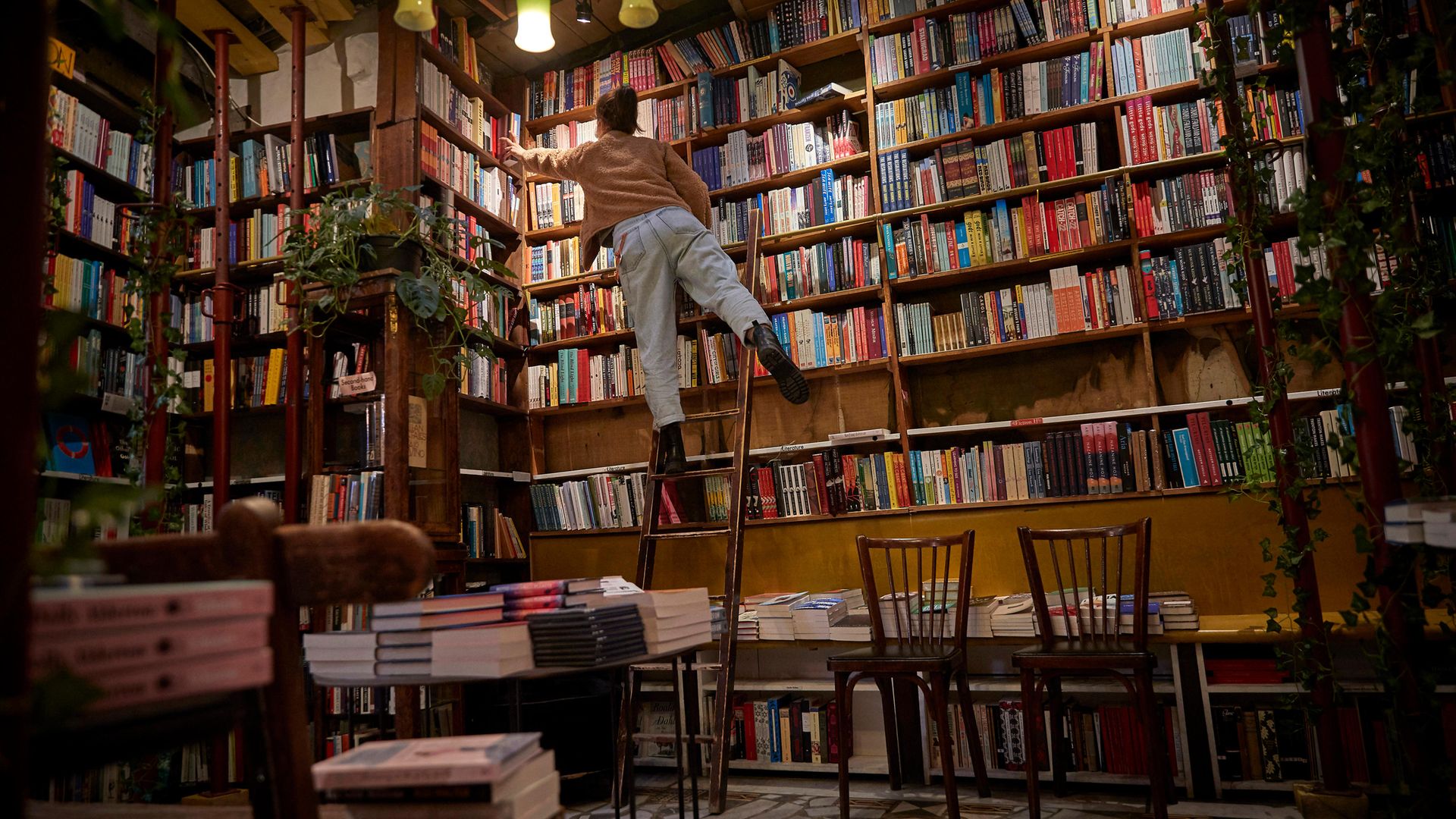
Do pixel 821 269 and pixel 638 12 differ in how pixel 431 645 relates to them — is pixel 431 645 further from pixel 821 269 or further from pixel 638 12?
pixel 821 269

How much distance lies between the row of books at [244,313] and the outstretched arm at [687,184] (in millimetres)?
1952

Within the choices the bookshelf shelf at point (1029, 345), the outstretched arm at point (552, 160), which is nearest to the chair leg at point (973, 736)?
the bookshelf shelf at point (1029, 345)

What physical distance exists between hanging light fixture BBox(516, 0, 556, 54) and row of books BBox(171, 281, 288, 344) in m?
1.79

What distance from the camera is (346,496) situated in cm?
359

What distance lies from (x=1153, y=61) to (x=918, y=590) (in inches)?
96.7

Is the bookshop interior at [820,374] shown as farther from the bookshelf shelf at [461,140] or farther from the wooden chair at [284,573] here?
the wooden chair at [284,573]

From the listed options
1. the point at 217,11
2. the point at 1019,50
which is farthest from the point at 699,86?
→ the point at 217,11

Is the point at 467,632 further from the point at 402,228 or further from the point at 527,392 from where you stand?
the point at 527,392

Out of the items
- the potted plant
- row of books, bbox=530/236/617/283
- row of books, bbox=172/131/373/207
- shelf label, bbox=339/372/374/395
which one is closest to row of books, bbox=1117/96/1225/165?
row of books, bbox=530/236/617/283

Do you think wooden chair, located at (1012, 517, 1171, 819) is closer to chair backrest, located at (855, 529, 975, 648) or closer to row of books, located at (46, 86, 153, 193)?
chair backrest, located at (855, 529, 975, 648)

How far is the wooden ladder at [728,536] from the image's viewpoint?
9.84 ft

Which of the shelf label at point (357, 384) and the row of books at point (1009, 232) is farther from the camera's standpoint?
the row of books at point (1009, 232)

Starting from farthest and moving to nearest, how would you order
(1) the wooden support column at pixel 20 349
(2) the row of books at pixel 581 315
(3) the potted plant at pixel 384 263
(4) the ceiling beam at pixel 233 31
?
(2) the row of books at pixel 581 315 < (4) the ceiling beam at pixel 233 31 < (3) the potted plant at pixel 384 263 < (1) the wooden support column at pixel 20 349

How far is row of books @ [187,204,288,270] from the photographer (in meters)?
4.26
